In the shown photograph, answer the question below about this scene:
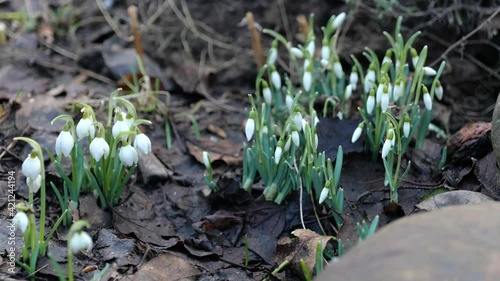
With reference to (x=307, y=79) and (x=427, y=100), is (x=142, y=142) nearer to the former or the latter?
(x=307, y=79)

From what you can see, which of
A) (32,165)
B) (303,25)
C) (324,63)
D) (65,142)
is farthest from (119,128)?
(303,25)

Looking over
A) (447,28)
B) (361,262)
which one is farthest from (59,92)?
(361,262)

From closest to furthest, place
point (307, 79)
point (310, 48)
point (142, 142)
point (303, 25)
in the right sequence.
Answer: point (142, 142), point (307, 79), point (310, 48), point (303, 25)

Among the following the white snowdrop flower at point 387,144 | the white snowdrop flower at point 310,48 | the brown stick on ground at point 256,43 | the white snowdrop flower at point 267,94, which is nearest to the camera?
the white snowdrop flower at point 387,144

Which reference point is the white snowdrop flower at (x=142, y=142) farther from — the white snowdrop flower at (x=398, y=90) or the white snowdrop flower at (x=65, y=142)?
the white snowdrop flower at (x=398, y=90)

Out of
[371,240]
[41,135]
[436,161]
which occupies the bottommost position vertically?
[436,161]

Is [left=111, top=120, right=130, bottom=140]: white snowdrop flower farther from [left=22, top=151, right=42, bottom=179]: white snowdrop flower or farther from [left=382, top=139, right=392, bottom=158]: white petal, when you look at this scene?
[left=382, top=139, right=392, bottom=158]: white petal

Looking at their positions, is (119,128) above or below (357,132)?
above

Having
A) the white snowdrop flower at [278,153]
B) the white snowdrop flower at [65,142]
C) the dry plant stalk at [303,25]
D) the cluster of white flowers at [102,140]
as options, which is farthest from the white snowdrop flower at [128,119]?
the dry plant stalk at [303,25]

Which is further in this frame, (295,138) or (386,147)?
(295,138)

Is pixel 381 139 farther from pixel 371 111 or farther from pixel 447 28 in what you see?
pixel 447 28

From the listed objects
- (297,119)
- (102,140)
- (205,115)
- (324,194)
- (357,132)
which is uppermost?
(102,140)
